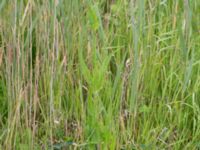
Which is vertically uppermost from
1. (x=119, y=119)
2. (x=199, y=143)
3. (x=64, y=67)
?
(x=64, y=67)

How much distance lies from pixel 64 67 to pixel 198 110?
53cm

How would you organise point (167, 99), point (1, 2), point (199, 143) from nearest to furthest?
point (1, 2)
point (199, 143)
point (167, 99)

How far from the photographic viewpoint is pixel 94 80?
1.64m

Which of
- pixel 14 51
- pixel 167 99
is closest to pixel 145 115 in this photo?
pixel 167 99

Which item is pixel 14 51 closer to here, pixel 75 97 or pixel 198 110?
pixel 75 97

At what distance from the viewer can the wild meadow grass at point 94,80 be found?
5.88 ft

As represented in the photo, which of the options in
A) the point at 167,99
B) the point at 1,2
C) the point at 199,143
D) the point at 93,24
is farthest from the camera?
the point at 167,99

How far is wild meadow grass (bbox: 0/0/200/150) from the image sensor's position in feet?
5.88

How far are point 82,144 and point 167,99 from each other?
0.43 m

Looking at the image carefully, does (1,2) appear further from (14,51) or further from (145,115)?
(145,115)

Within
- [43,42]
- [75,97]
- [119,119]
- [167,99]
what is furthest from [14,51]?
[167,99]

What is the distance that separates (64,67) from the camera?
195 centimetres

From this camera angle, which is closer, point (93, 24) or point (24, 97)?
point (93, 24)

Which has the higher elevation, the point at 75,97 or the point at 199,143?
the point at 75,97
